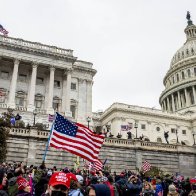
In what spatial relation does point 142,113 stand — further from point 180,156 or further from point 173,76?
point 173,76

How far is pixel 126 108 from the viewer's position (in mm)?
65812

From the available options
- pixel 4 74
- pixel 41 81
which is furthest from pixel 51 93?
pixel 4 74

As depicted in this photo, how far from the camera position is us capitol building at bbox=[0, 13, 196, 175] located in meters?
33.1

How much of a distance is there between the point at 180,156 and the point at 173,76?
71000 millimetres

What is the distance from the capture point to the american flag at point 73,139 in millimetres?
15055

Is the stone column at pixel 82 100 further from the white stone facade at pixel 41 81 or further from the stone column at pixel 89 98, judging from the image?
the stone column at pixel 89 98

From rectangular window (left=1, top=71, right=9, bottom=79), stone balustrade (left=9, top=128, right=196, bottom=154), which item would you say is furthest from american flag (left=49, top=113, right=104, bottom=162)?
rectangular window (left=1, top=71, right=9, bottom=79)

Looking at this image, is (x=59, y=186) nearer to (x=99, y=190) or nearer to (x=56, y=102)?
(x=99, y=190)

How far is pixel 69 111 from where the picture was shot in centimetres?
4897

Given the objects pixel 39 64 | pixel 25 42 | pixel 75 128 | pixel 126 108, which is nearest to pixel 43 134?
pixel 75 128

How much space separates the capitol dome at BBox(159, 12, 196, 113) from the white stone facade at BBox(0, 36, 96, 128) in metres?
44.2

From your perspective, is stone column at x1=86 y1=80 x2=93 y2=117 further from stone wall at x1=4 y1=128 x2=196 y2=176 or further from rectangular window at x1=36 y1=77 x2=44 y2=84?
stone wall at x1=4 y1=128 x2=196 y2=176

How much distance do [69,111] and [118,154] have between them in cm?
1749

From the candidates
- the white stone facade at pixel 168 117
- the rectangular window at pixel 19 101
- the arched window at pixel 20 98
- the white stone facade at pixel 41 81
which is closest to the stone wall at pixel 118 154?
the white stone facade at pixel 168 117
